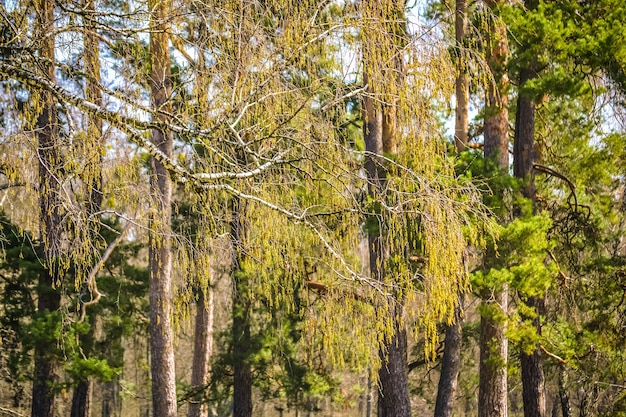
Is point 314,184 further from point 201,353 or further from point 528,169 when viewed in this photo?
point 201,353

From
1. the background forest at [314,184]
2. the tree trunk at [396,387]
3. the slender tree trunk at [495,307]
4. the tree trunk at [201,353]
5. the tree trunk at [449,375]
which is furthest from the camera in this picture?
the tree trunk at [201,353]

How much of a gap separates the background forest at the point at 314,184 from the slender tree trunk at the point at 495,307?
37 millimetres

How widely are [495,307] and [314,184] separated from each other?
4.78 meters

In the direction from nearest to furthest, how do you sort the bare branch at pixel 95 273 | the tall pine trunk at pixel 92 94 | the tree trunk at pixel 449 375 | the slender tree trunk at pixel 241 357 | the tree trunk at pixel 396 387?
the tall pine trunk at pixel 92 94 → the bare branch at pixel 95 273 → the tree trunk at pixel 396 387 → the tree trunk at pixel 449 375 → the slender tree trunk at pixel 241 357

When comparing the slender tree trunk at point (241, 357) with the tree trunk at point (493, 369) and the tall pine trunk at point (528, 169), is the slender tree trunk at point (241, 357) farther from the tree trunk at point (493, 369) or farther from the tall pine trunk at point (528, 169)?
the tall pine trunk at point (528, 169)

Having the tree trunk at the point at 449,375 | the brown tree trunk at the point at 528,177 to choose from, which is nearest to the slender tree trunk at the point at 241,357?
the tree trunk at the point at 449,375

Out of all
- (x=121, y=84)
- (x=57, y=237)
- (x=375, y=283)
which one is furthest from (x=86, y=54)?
(x=375, y=283)

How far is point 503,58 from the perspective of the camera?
10.1 meters

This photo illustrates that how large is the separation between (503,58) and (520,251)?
2.58 m

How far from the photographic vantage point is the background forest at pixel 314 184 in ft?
17.4

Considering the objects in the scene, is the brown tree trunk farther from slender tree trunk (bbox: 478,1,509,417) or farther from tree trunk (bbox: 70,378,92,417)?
tree trunk (bbox: 70,378,92,417)

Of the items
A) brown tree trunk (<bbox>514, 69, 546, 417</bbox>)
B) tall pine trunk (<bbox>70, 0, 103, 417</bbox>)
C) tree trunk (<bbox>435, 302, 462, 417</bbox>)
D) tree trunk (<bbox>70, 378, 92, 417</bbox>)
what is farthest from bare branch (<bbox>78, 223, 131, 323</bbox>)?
tree trunk (<bbox>435, 302, 462, 417</bbox>)

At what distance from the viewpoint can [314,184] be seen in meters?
5.91

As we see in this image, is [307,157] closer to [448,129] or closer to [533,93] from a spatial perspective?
[533,93]
